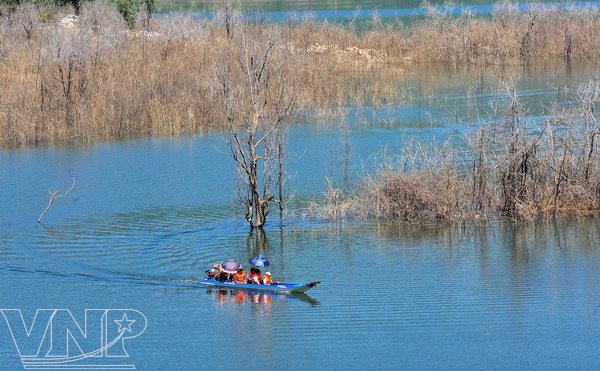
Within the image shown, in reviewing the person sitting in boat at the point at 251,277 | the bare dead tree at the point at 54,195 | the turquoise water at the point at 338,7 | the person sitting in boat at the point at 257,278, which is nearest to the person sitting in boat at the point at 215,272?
the person sitting in boat at the point at 251,277

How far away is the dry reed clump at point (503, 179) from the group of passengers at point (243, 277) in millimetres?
4468

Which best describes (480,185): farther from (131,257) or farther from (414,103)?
(414,103)

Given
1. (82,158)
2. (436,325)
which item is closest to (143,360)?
(436,325)

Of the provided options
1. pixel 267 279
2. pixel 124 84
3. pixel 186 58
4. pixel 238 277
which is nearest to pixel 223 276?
pixel 238 277

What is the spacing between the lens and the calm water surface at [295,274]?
626 inches

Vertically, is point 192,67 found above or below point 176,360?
above

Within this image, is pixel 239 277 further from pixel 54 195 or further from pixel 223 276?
pixel 54 195

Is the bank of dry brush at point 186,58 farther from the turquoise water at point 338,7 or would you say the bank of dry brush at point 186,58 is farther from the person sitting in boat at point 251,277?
the turquoise water at point 338,7

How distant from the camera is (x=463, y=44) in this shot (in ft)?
151

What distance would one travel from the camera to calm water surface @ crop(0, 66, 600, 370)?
52.2ft

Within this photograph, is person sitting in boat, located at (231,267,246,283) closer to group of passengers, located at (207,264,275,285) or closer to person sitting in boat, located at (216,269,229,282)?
group of passengers, located at (207,264,275,285)

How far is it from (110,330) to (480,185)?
9008mm

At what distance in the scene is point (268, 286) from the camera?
18422 mm

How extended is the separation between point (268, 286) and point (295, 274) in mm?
1245
